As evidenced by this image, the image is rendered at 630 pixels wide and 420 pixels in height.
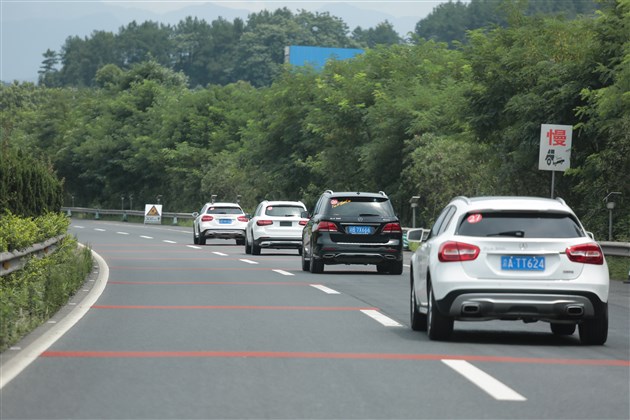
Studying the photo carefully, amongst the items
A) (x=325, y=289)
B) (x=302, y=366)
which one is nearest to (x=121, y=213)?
(x=325, y=289)

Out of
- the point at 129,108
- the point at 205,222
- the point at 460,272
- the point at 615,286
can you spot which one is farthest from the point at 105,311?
the point at 129,108

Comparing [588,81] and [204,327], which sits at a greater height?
[588,81]

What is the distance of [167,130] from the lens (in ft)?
294

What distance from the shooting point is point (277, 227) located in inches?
1375

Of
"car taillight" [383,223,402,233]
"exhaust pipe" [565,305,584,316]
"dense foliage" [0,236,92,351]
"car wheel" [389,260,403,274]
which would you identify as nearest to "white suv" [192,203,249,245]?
"car wheel" [389,260,403,274]

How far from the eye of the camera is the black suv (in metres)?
25.1

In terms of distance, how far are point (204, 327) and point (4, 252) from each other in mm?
3736

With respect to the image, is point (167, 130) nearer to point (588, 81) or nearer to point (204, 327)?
point (588, 81)

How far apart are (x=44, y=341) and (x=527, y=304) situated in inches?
180

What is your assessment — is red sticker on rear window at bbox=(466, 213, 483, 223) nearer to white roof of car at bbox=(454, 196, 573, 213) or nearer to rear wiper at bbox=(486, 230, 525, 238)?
white roof of car at bbox=(454, 196, 573, 213)

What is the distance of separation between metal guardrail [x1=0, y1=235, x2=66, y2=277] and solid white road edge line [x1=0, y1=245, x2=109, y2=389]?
983 mm

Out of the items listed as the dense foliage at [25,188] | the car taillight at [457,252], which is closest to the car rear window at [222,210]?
the dense foliage at [25,188]

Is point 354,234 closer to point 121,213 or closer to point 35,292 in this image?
point 35,292

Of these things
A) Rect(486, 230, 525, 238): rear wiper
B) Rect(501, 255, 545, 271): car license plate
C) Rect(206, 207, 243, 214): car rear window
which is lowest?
Rect(206, 207, 243, 214): car rear window
